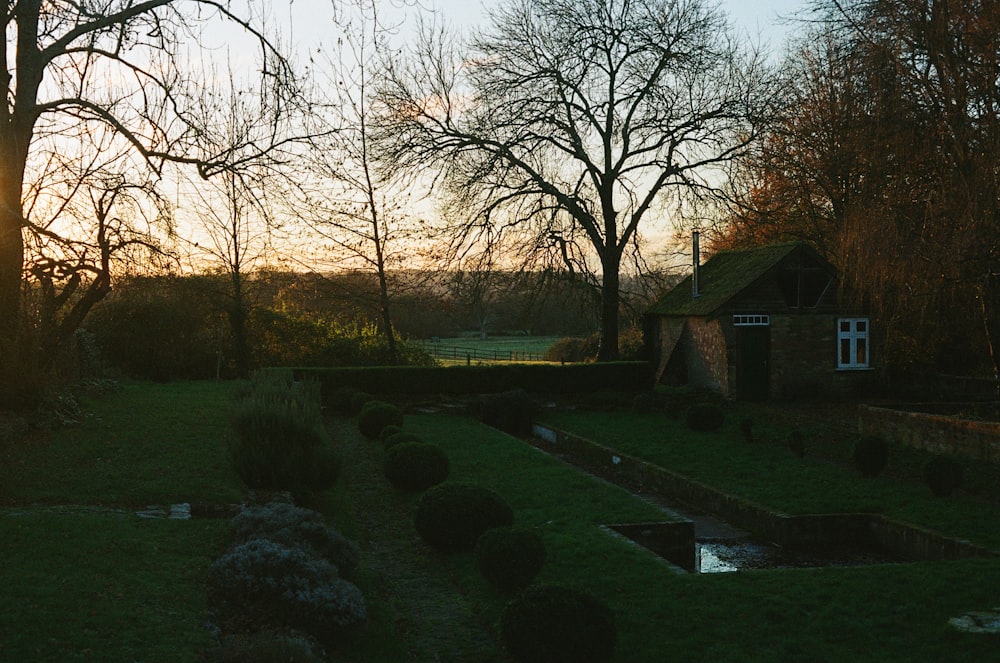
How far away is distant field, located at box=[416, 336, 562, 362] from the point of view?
2063 inches

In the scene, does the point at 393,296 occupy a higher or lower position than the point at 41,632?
higher

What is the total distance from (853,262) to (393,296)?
76.8 ft

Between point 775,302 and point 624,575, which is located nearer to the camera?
point 624,575

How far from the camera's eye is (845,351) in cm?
2903

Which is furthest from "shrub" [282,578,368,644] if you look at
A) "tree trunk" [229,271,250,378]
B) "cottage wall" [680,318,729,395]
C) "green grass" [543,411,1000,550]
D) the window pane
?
"tree trunk" [229,271,250,378]

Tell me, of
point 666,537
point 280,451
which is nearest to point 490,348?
point 280,451

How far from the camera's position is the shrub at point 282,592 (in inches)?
290

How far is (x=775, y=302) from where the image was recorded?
28.5 meters

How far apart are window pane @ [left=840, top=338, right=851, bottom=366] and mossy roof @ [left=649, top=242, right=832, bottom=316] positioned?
2.66 meters

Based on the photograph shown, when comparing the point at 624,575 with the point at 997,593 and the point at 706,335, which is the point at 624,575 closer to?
the point at 997,593

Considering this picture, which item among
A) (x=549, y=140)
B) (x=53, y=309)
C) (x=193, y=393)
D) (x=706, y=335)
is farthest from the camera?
(x=549, y=140)

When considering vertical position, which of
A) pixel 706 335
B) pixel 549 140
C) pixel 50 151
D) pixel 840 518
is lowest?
pixel 840 518

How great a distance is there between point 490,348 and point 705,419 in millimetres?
37040

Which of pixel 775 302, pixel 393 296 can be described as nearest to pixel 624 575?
pixel 775 302
